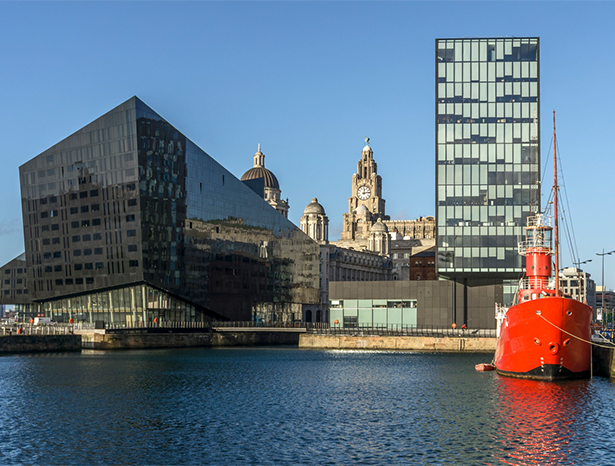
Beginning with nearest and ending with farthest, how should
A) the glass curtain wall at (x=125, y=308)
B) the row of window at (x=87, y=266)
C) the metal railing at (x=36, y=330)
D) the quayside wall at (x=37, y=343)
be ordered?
the quayside wall at (x=37, y=343)
the metal railing at (x=36, y=330)
the row of window at (x=87, y=266)
the glass curtain wall at (x=125, y=308)

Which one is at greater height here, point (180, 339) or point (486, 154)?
point (486, 154)

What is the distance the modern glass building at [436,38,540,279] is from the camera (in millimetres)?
106875

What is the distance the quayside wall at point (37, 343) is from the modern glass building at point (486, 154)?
50705 mm

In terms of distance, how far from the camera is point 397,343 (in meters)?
105

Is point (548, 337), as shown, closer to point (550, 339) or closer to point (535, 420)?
point (550, 339)

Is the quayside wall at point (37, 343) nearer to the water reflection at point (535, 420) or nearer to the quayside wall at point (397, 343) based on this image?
the quayside wall at point (397, 343)

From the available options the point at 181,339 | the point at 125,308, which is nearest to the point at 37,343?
the point at 181,339

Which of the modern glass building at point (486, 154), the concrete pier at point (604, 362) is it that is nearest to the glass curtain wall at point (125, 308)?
the modern glass building at point (486, 154)

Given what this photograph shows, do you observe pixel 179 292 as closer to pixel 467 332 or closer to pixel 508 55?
pixel 467 332

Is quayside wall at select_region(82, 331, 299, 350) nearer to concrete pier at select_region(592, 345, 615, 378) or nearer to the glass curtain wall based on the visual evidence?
the glass curtain wall

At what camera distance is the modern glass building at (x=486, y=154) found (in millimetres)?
106875

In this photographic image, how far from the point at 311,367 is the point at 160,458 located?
149 ft

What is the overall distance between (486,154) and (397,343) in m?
28.5

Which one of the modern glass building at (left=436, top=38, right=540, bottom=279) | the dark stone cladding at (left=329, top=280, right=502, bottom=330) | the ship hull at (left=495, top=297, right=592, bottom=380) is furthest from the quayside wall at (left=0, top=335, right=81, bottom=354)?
the ship hull at (left=495, top=297, right=592, bottom=380)
